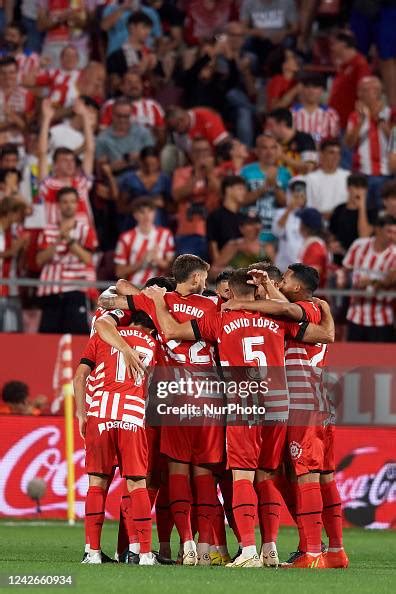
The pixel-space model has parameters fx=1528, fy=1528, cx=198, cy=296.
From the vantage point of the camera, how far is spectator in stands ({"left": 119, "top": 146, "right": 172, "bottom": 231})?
18.7m

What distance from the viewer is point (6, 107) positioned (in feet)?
66.1

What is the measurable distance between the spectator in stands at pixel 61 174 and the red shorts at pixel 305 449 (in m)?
6.84

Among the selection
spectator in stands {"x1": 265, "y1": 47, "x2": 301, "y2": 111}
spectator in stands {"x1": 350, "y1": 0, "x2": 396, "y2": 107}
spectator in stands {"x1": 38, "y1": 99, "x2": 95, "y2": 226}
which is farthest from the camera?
spectator in stands {"x1": 350, "y1": 0, "x2": 396, "y2": 107}

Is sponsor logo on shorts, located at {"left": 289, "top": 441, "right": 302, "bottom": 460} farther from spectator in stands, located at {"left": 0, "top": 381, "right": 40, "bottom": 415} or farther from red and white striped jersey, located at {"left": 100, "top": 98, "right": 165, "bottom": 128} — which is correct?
red and white striped jersey, located at {"left": 100, "top": 98, "right": 165, "bottom": 128}

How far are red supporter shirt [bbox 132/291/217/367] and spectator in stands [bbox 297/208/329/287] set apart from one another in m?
6.12

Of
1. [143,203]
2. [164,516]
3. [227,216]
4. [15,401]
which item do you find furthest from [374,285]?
[164,516]

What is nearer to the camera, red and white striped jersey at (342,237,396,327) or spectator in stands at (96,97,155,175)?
red and white striped jersey at (342,237,396,327)

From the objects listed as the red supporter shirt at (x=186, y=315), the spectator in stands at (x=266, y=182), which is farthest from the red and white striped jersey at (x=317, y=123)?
the red supporter shirt at (x=186, y=315)

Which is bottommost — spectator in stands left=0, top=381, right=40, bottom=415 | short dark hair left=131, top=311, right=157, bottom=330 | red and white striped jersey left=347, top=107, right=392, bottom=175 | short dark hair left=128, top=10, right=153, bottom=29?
spectator in stands left=0, top=381, right=40, bottom=415

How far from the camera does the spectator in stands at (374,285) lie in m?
17.2

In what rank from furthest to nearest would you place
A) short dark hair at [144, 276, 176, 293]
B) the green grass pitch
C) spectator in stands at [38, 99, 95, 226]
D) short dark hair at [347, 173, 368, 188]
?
short dark hair at [347, 173, 368, 188], spectator in stands at [38, 99, 95, 226], short dark hair at [144, 276, 176, 293], the green grass pitch

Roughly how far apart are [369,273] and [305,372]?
5957mm

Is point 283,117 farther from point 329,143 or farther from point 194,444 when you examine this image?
point 194,444

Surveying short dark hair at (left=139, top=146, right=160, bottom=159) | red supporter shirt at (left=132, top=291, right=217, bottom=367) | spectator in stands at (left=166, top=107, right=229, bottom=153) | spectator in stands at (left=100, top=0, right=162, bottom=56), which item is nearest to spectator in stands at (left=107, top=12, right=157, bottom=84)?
spectator in stands at (left=100, top=0, right=162, bottom=56)
